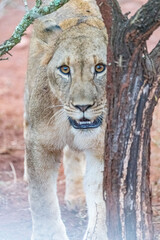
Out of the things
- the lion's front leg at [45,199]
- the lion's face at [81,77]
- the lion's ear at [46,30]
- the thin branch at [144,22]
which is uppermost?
the lion's ear at [46,30]

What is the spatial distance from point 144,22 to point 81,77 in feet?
3.60

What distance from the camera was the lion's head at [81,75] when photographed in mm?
3580

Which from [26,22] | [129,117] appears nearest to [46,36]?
[26,22]

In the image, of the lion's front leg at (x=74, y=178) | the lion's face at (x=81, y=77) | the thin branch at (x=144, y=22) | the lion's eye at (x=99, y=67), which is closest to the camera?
the thin branch at (x=144, y=22)

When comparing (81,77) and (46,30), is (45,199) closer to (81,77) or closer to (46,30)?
(81,77)

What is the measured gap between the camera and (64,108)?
372cm

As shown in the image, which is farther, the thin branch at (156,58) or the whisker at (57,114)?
the whisker at (57,114)

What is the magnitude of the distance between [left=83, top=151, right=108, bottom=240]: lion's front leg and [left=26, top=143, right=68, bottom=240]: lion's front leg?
22 centimetres

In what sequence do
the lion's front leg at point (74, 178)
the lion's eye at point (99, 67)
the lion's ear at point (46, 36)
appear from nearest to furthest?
the lion's eye at point (99, 67)
the lion's ear at point (46, 36)
the lion's front leg at point (74, 178)

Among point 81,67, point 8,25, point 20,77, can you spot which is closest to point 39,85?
point 81,67

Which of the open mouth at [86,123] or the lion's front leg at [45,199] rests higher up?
the open mouth at [86,123]

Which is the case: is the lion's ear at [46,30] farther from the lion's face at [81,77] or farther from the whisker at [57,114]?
the whisker at [57,114]

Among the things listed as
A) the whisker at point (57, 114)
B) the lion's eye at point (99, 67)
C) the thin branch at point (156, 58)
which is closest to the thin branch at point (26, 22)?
the thin branch at point (156, 58)

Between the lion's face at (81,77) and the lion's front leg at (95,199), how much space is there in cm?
37
